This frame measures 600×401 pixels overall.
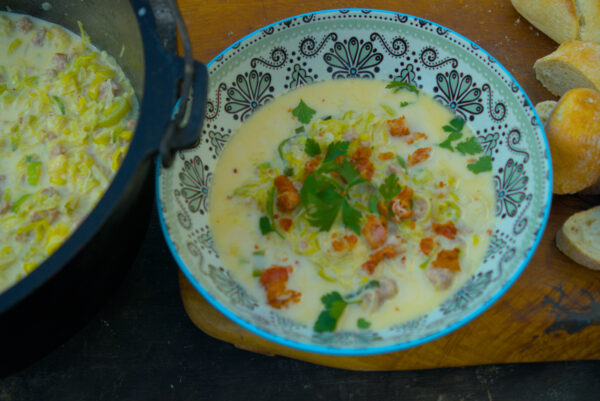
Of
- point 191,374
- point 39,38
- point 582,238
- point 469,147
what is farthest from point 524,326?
point 39,38

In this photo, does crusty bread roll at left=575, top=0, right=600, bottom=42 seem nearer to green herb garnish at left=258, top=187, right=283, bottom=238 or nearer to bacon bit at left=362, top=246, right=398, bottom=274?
bacon bit at left=362, top=246, right=398, bottom=274

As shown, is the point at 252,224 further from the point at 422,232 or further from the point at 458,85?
the point at 458,85

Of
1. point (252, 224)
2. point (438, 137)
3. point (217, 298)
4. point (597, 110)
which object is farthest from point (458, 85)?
point (217, 298)

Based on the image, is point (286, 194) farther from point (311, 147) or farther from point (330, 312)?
point (330, 312)

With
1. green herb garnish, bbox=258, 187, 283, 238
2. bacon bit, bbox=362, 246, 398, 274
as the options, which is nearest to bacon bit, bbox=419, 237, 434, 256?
bacon bit, bbox=362, 246, 398, 274

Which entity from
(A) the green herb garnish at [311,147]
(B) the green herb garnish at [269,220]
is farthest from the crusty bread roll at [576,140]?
(B) the green herb garnish at [269,220]

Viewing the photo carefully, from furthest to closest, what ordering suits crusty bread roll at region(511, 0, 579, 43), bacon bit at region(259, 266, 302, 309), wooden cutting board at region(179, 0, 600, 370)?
crusty bread roll at region(511, 0, 579, 43) → wooden cutting board at region(179, 0, 600, 370) → bacon bit at region(259, 266, 302, 309)
